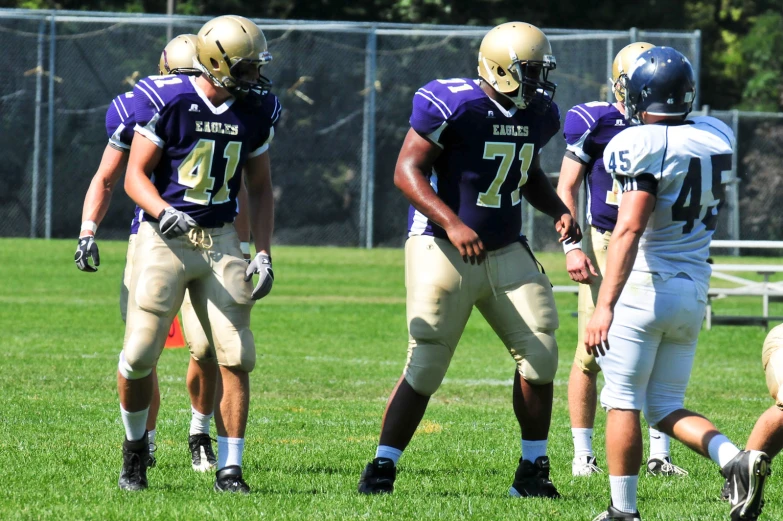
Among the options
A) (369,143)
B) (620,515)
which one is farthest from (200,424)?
(369,143)

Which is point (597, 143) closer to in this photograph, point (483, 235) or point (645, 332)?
point (483, 235)

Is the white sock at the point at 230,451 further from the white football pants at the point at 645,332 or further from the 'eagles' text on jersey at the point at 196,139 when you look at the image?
the white football pants at the point at 645,332

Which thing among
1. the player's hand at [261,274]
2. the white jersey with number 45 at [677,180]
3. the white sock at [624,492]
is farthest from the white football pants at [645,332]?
the player's hand at [261,274]

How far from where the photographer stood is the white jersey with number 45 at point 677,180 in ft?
13.2

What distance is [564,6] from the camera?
29016mm

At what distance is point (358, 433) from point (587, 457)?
4.80ft

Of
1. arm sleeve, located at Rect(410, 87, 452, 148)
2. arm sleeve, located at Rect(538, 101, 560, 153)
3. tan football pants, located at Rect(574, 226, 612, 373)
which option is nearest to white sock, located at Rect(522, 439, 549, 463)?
tan football pants, located at Rect(574, 226, 612, 373)

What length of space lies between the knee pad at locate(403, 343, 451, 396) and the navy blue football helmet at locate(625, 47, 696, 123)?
1256mm

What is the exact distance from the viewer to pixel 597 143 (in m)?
5.71

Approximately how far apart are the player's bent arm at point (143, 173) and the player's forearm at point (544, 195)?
1.52 metres

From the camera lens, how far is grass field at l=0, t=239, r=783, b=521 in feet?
15.5

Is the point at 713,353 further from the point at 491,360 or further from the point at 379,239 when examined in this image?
the point at 379,239

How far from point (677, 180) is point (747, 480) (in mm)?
997

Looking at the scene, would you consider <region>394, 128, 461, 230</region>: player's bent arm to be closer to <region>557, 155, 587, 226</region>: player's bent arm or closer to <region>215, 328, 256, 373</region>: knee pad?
<region>215, 328, 256, 373</region>: knee pad
